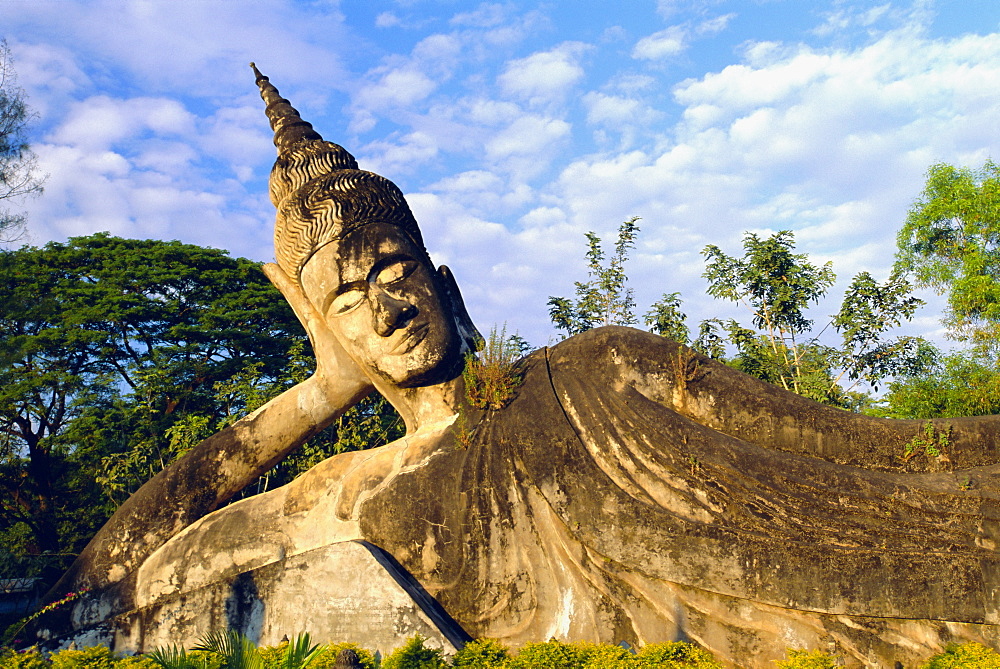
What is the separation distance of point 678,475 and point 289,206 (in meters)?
3.77

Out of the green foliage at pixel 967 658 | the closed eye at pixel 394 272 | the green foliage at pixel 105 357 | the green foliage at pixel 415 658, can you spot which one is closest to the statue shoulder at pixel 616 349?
the closed eye at pixel 394 272

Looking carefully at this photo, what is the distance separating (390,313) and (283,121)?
264cm

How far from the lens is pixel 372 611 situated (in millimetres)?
4988

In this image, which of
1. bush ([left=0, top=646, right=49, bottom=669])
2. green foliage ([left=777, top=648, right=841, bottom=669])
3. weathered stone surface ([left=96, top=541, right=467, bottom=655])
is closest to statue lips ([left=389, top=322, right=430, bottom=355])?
weathered stone surface ([left=96, top=541, right=467, bottom=655])

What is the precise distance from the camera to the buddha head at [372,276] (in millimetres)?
6012

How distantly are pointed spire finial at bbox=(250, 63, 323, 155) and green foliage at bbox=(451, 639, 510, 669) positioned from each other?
4755 millimetres

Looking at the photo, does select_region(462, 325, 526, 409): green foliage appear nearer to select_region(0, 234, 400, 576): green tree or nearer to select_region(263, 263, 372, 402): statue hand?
select_region(263, 263, 372, 402): statue hand

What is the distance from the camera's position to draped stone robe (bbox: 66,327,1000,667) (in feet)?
14.6

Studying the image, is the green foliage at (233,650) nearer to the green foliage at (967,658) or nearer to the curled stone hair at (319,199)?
the curled stone hair at (319,199)

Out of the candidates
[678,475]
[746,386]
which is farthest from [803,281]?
[678,475]

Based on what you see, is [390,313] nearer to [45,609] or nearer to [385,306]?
[385,306]

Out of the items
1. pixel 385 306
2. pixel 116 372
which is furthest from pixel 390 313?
pixel 116 372

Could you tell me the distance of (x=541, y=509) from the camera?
17.1ft

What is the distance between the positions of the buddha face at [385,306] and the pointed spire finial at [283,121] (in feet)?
5.14
